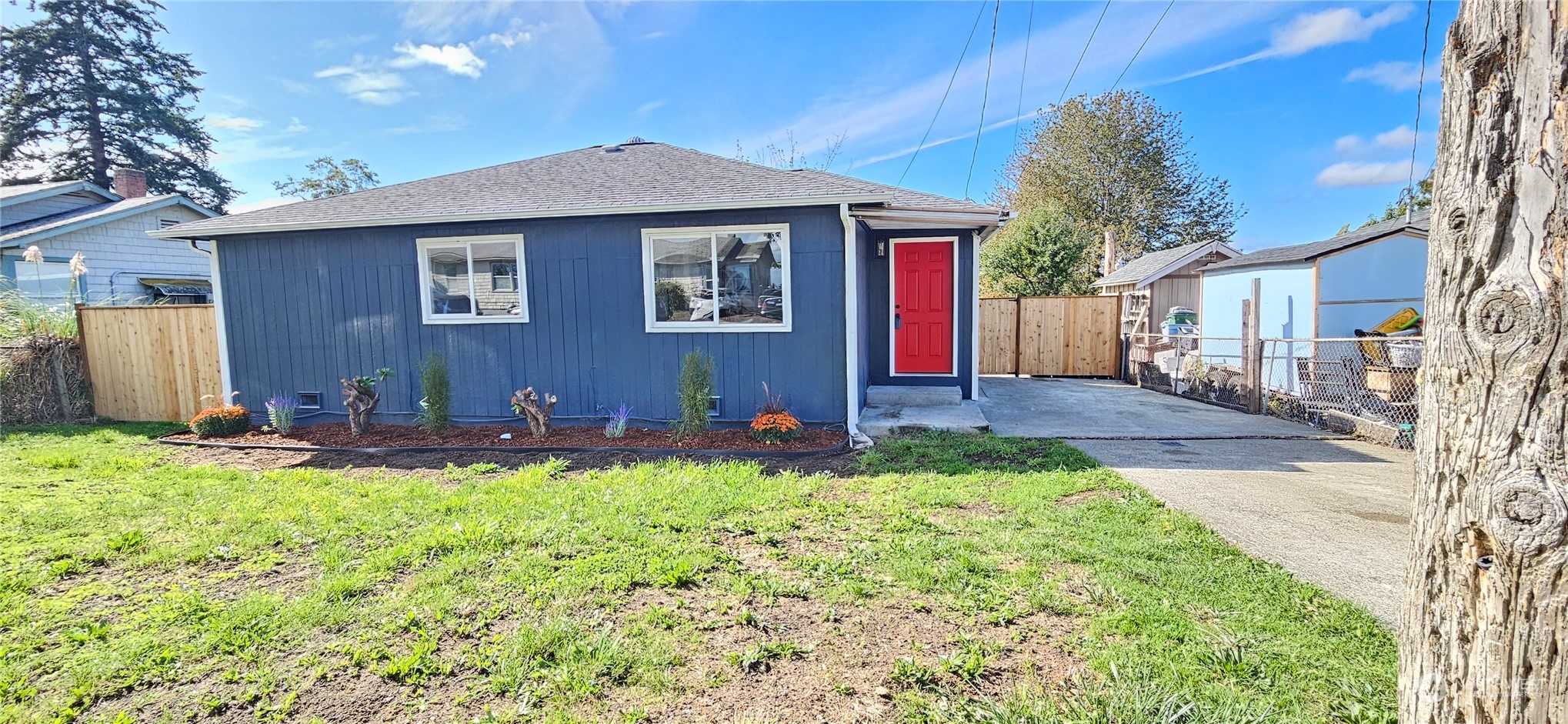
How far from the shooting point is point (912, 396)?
7.93 metres

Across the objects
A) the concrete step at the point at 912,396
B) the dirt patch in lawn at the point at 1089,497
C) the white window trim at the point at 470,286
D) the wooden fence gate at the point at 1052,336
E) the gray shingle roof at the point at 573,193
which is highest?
the gray shingle roof at the point at 573,193

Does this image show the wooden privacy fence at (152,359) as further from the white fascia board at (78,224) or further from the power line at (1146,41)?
the power line at (1146,41)

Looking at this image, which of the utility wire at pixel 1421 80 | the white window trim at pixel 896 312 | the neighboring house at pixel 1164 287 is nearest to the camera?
the utility wire at pixel 1421 80

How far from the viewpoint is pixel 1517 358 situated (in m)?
1.12

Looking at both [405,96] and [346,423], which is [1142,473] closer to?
[346,423]

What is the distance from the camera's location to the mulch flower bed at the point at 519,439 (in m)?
6.36

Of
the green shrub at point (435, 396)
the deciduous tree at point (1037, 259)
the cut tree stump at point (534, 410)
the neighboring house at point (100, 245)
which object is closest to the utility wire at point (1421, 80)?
the cut tree stump at point (534, 410)

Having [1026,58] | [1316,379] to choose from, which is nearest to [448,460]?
[1026,58]

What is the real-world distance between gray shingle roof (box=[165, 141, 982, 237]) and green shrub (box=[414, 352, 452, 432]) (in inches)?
64.3

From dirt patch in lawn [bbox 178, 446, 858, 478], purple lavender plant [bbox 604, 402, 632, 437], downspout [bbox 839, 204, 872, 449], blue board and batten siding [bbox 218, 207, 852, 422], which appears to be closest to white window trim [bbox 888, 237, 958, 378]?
downspout [bbox 839, 204, 872, 449]

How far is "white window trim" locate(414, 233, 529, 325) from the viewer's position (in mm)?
7266

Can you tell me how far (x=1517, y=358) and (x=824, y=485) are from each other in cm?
405

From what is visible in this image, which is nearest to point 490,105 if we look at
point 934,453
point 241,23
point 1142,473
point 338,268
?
point 241,23

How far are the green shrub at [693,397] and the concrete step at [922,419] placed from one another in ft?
5.57
